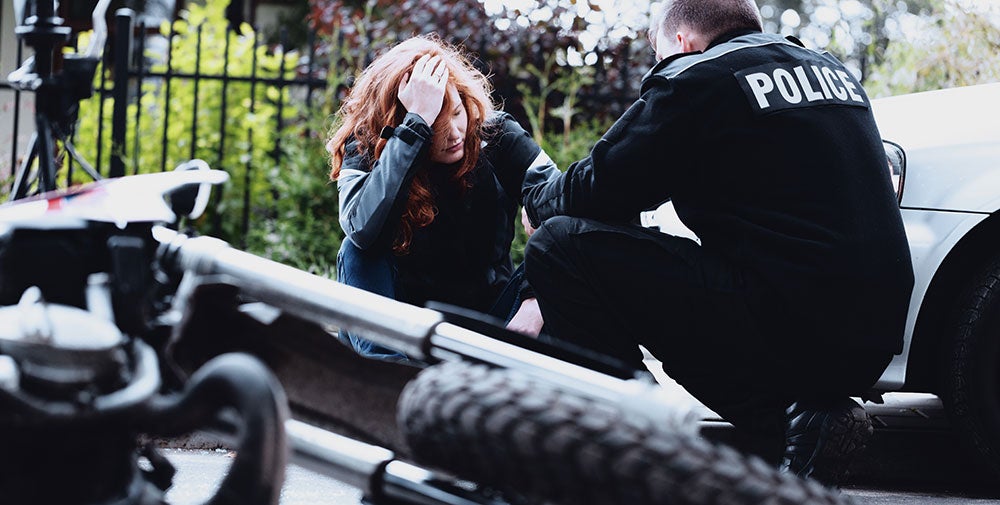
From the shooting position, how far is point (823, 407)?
2756 mm

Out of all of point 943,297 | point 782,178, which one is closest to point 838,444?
point 782,178

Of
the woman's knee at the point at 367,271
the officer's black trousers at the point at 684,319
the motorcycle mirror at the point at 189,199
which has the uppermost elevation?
the motorcycle mirror at the point at 189,199

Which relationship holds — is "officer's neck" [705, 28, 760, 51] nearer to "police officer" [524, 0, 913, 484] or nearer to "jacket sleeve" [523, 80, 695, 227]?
"police officer" [524, 0, 913, 484]

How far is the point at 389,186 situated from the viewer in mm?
2963

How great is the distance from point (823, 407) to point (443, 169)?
121cm

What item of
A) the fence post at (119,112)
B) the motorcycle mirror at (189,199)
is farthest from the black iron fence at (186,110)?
the motorcycle mirror at (189,199)

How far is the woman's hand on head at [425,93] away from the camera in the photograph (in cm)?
302

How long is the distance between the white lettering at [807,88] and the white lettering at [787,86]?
0.02 metres

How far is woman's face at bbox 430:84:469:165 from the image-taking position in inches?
122

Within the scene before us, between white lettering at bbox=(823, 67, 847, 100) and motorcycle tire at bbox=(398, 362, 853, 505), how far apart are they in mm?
1523

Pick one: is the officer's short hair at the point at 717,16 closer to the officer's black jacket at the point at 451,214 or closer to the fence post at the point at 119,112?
the officer's black jacket at the point at 451,214

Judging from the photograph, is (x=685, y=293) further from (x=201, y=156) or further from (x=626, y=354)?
(x=201, y=156)

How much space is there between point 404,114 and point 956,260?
158 cm

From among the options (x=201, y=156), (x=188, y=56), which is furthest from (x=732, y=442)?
(x=188, y=56)
